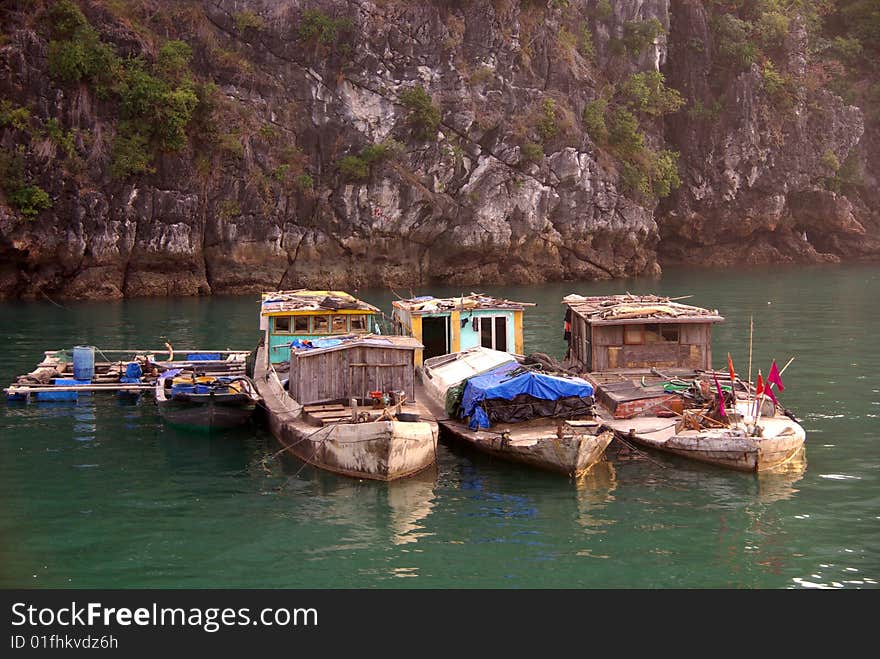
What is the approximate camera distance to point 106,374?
27500 millimetres

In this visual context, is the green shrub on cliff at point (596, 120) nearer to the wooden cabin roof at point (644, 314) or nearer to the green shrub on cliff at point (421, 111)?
the green shrub on cliff at point (421, 111)

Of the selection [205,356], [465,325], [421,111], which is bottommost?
[205,356]

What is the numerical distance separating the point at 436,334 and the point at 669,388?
6740 mm

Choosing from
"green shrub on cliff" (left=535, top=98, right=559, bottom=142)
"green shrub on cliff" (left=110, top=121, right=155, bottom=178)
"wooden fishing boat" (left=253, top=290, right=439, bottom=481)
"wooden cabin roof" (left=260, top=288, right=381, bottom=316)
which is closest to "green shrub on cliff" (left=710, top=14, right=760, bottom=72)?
"green shrub on cliff" (left=535, top=98, right=559, bottom=142)

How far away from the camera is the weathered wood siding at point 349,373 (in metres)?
20.9

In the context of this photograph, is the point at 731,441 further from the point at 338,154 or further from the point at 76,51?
the point at 76,51

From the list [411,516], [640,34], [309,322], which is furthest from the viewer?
[640,34]

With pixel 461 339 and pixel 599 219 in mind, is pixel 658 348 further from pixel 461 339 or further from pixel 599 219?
pixel 599 219

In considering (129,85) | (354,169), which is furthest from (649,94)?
(129,85)

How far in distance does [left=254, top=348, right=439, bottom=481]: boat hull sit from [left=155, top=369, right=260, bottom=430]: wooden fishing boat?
9.51 ft

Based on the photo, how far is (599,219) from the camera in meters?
59.7

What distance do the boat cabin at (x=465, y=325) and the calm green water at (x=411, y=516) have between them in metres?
5.48

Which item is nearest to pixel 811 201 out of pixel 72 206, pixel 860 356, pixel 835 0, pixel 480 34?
pixel 835 0

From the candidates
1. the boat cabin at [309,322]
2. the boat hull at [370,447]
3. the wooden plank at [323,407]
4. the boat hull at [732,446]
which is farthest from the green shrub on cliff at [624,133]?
the boat hull at [370,447]
